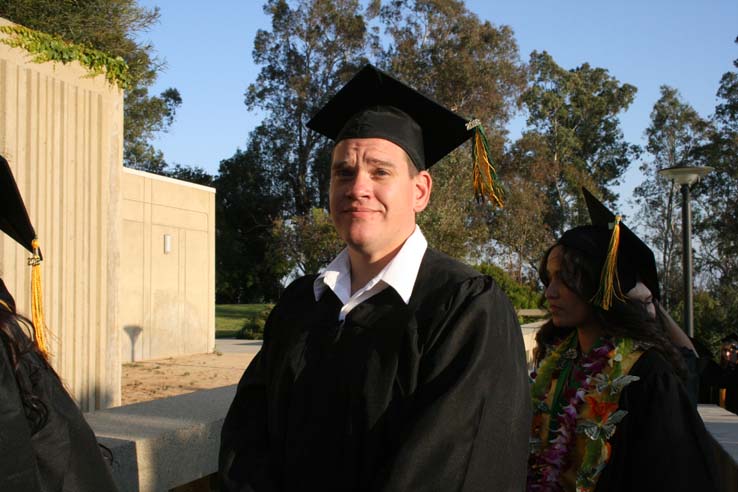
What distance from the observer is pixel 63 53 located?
27.7 ft

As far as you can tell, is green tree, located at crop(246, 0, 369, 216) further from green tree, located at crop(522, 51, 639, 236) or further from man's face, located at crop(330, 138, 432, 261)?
man's face, located at crop(330, 138, 432, 261)

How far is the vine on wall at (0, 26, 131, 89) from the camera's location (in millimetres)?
7949

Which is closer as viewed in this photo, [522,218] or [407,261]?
[407,261]

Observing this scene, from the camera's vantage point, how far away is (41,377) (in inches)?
87.7

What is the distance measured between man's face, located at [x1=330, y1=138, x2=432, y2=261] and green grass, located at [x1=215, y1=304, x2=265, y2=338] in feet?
69.5

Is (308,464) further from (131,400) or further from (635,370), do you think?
(131,400)

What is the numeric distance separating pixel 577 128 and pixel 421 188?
42.8m

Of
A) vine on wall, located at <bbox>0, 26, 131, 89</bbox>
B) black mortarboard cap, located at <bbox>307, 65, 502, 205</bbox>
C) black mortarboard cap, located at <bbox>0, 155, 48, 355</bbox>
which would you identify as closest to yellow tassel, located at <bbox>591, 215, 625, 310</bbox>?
black mortarboard cap, located at <bbox>307, 65, 502, 205</bbox>

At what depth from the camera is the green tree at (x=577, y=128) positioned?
134 ft

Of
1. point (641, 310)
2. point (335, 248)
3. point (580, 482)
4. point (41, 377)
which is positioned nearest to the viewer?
point (41, 377)

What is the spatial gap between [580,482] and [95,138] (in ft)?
24.8

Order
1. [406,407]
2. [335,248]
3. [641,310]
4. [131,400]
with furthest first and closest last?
[335,248] → [131,400] → [641,310] → [406,407]

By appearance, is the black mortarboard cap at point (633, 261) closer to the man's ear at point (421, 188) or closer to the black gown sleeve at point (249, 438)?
the man's ear at point (421, 188)

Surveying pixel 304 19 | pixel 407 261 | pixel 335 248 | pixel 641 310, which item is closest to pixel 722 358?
pixel 641 310
